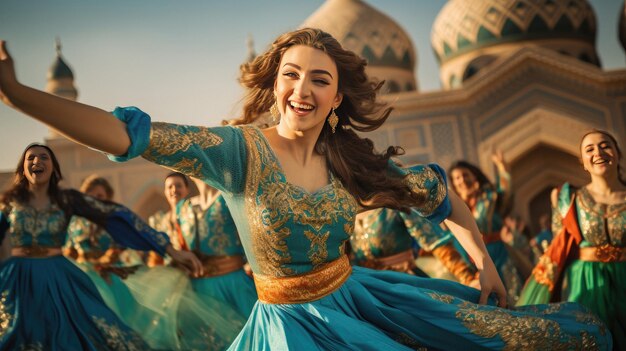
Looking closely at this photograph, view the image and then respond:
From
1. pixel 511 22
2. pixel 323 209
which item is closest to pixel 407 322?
pixel 323 209

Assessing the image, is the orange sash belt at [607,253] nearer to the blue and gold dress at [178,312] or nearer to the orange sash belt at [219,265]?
the blue and gold dress at [178,312]

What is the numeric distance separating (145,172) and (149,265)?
53.7ft

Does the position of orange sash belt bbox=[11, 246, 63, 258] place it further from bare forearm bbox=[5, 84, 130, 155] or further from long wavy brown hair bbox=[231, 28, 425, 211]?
bare forearm bbox=[5, 84, 130, 155]

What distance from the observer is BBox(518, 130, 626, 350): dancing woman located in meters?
5.54

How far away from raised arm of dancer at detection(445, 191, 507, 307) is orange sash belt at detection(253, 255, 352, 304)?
2.59ft

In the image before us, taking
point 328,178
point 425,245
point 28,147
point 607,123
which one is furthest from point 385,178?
point 607,123

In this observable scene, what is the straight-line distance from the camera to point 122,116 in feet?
9.27

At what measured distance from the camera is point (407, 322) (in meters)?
3.51

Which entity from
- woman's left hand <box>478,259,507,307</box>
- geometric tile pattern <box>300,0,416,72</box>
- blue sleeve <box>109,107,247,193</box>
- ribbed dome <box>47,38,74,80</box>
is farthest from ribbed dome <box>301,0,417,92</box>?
blue sleeve <box>109,107,247,193</box>

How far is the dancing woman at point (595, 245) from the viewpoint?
5539 mm

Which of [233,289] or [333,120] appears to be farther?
[233,289]

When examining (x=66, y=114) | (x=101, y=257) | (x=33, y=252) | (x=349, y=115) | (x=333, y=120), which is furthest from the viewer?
(x=101, y=257)

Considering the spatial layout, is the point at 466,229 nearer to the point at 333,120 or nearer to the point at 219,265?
the point at 333,120

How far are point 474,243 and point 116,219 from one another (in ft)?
10.1
